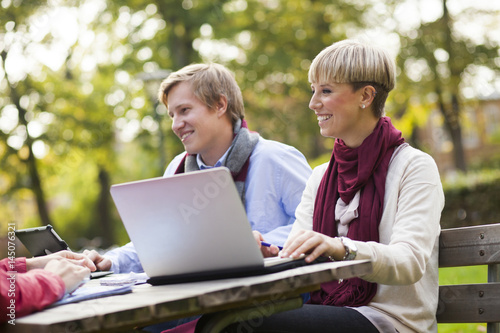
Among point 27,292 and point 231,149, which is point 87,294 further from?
point 231,149

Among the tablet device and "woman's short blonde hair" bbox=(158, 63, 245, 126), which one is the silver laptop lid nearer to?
the tablet device

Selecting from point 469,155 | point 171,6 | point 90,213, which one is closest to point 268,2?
point 171,6

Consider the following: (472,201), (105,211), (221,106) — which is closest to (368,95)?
(221,106)

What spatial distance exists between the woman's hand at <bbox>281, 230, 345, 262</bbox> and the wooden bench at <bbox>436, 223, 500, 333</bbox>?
71cm

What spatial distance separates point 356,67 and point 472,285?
1014 millimetres

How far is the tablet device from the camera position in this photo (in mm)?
2793

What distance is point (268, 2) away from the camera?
17.3 m

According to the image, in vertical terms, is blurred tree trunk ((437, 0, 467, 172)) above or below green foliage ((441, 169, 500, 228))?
above

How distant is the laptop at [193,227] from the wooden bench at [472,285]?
87 centimetres

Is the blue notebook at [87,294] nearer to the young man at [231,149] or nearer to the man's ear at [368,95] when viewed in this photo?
the young man at [231,149]

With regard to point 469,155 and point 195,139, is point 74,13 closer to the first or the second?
point 195,139

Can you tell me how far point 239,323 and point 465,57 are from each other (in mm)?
14564

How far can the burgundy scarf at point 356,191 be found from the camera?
256 cm

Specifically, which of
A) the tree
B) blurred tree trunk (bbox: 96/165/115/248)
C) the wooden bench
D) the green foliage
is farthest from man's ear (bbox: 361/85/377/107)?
blurred tree trunk (bbox: 96/165/115/248)
